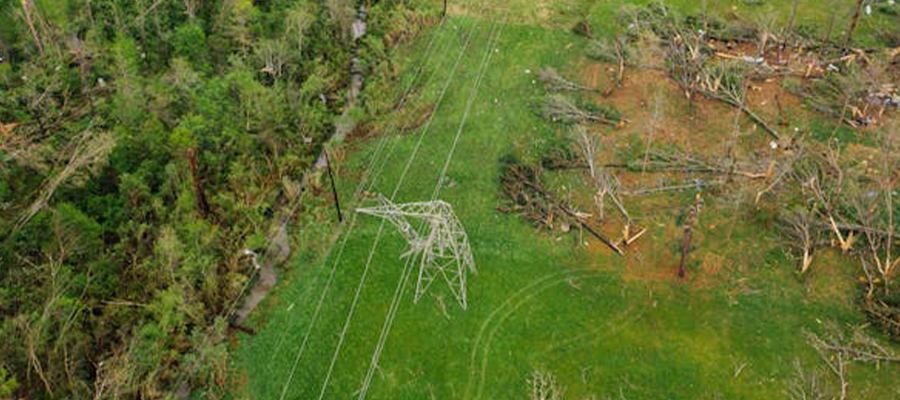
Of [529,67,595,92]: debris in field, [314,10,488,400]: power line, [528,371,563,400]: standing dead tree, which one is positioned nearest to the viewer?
[528,371,563,400]: standing dead tree

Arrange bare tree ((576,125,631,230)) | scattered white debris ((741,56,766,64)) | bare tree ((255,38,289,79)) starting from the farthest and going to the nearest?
scattered white debris ((741,56,766,64)) → bare tree ((255,38,289,79)) → bare tree ((576,125,631,230))

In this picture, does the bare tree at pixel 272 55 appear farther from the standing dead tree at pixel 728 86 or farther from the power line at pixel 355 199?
the standing dead tree at pixel 728 86

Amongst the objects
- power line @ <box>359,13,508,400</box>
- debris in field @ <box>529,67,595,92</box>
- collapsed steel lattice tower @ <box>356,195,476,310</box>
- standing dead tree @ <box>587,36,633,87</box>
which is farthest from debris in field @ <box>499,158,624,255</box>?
standing dead tree @ <box>587,36,633,87</box>

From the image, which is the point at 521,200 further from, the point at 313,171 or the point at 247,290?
the point at 247,290

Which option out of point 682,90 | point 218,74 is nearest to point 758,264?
point 682,90

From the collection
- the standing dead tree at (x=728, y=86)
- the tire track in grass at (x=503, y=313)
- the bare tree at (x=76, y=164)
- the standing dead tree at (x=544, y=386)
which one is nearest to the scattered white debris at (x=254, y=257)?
the bare tree at (x=76, y=164)

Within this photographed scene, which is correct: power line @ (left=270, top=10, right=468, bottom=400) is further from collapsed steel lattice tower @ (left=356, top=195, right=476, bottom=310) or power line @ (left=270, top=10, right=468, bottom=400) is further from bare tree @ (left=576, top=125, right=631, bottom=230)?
bare tree @ (left=576, top=125, right=631, bottom=230)
